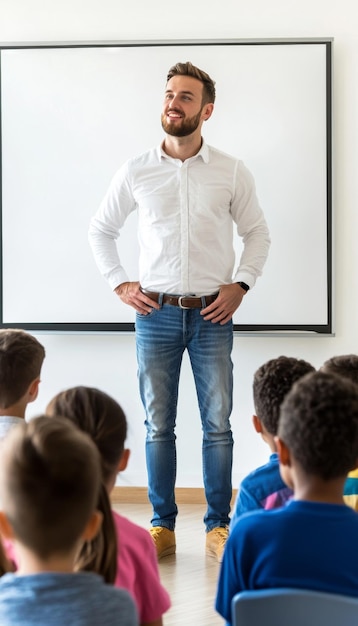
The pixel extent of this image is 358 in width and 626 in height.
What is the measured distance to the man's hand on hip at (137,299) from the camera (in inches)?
134

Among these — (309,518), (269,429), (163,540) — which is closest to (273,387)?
(269,429)

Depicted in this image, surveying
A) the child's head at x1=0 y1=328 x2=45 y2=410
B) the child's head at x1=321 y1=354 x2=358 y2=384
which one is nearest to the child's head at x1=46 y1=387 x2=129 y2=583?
the child's head at x1=0 y1=328 x2=45 y2=410

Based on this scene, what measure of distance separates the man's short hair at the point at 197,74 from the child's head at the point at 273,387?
1641 millimetres

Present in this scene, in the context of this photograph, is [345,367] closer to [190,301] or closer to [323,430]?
[323,430]

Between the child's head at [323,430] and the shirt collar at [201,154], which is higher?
the shirt collar at [201,154]

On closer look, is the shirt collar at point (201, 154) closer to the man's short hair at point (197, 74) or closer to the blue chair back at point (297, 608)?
the man's short hair at point (197, 74)

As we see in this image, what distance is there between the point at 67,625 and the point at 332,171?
3.22m

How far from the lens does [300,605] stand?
122 cm

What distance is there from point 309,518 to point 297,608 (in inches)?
10.7

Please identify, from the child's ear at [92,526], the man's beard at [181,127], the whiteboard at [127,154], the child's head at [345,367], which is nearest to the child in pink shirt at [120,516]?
the child's ear at [92,526]

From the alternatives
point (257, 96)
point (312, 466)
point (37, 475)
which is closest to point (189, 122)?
point (257, 96)

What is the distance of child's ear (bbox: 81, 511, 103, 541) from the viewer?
1.28 meters

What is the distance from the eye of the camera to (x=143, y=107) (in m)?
4.11

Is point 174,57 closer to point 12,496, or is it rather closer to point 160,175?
point 160,175
